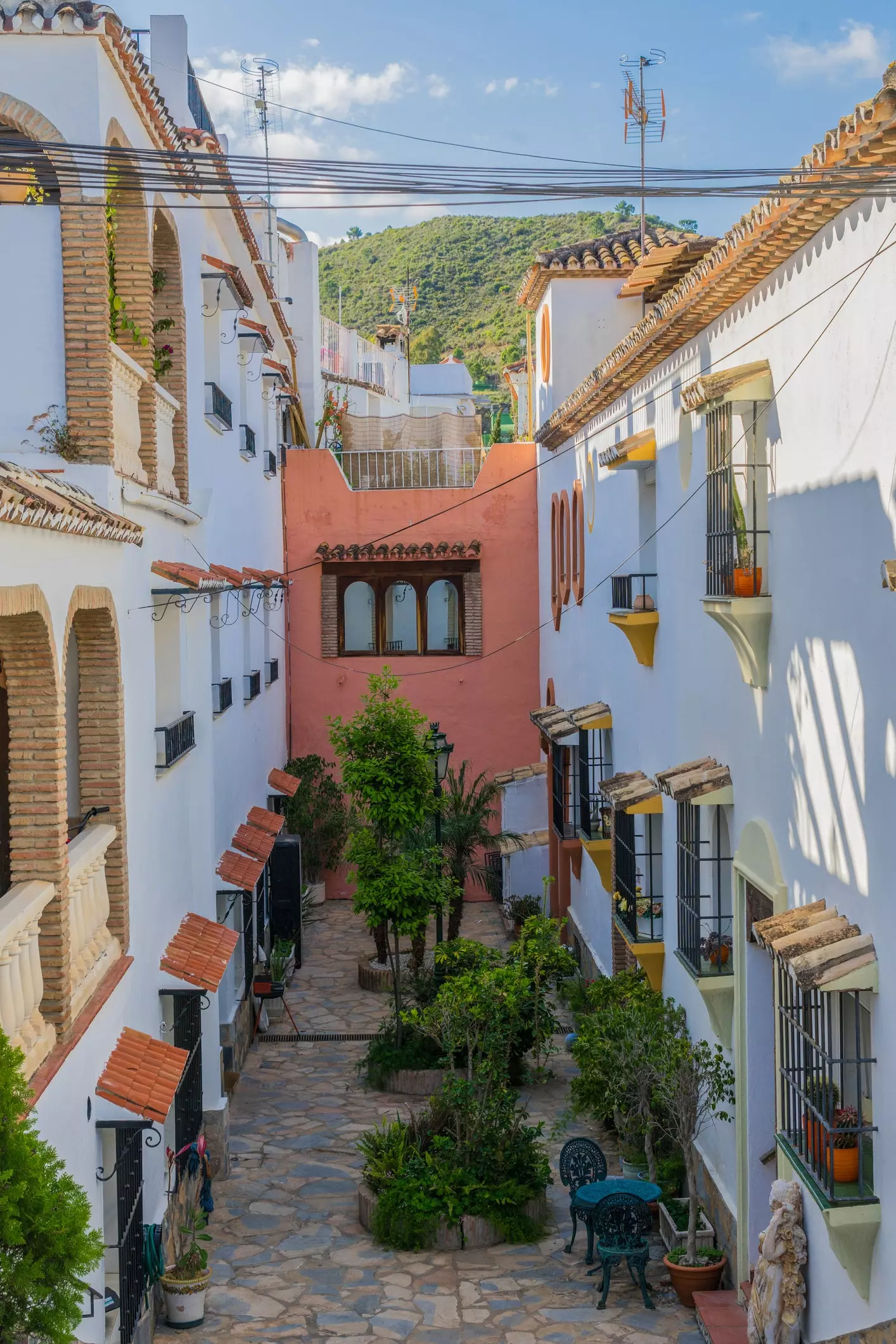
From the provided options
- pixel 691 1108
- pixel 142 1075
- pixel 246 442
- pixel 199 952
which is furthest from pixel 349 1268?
pixel 246 442

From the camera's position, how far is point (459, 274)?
236 feet

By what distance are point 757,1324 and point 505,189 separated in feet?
22.9

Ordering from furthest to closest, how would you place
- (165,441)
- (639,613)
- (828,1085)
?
(639,613) → (165,441) → (828,1085)

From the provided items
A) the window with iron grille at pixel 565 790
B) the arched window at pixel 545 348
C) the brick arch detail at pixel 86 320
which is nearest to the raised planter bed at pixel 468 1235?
the brick arch detail at pixel 86 320

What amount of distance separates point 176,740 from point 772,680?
16.2ft

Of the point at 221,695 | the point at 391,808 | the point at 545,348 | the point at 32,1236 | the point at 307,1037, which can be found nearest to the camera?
the point at 32,1236

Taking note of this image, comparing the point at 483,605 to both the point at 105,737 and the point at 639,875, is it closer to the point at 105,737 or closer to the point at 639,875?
the point at 639,875

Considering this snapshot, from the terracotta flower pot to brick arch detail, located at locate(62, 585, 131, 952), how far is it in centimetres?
473

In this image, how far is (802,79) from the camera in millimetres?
10352

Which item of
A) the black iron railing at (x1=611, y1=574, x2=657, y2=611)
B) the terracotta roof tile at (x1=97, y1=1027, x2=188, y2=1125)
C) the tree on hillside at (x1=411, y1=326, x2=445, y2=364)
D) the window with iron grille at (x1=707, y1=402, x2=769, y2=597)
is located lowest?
the terracotta roof tile at (x1=97, y1=1027, x2=188, y2=1125)

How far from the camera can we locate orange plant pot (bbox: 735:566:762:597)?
8.70 meters

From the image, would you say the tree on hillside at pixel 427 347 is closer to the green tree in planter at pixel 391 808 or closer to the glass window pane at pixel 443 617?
the glass window pane at pixel 443 617

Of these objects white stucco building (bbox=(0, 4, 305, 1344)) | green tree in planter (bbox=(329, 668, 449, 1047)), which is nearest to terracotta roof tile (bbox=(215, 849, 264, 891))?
white stucco building (bbox=(0, 4, 305, 1344))

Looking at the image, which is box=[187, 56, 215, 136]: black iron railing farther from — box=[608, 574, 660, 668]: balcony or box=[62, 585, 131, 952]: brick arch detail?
box=[62, 585, 131, 952]: brick arch detail
